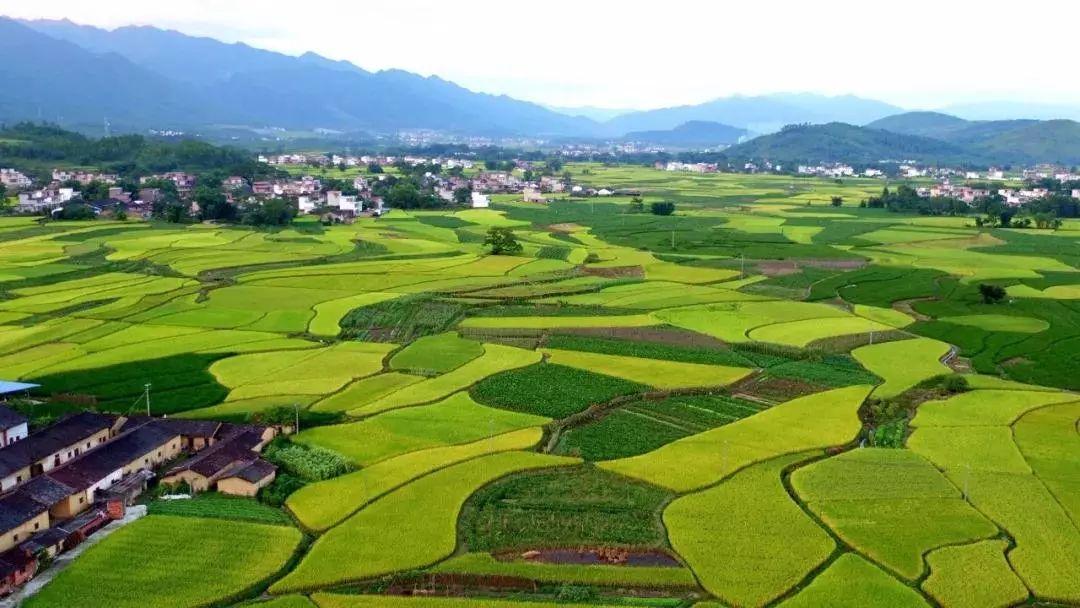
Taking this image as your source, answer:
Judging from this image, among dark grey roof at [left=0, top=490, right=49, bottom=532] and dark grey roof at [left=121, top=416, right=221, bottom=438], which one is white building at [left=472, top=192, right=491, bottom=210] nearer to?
dark grey roof at [left=121, top=416, right=221, bottom=438]

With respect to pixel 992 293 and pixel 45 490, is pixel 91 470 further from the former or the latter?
pixel 992 293

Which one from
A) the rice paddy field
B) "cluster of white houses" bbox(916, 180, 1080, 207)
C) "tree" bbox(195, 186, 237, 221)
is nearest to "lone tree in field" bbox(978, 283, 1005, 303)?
the rice paddy field

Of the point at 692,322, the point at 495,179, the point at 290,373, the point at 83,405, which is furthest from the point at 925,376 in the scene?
the point at 495,179

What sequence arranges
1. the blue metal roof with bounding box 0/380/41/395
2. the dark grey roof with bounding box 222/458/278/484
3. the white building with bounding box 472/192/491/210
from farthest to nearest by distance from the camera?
1. the white building with bounding box 472/192/491/210
2. the blue metal roof with bounding box 0/380/41/395
3. the dark grey roof with bounding box 222/458/278/484

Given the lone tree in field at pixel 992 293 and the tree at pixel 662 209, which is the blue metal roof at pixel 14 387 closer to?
the lone tree in field at pixel 992 293

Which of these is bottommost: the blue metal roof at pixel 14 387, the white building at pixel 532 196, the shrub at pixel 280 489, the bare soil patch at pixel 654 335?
the shrub at pixel 280 489

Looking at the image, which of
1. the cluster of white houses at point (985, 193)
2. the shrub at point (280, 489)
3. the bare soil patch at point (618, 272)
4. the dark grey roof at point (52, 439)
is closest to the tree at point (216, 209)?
the bare soil patch at point (618, 272)
